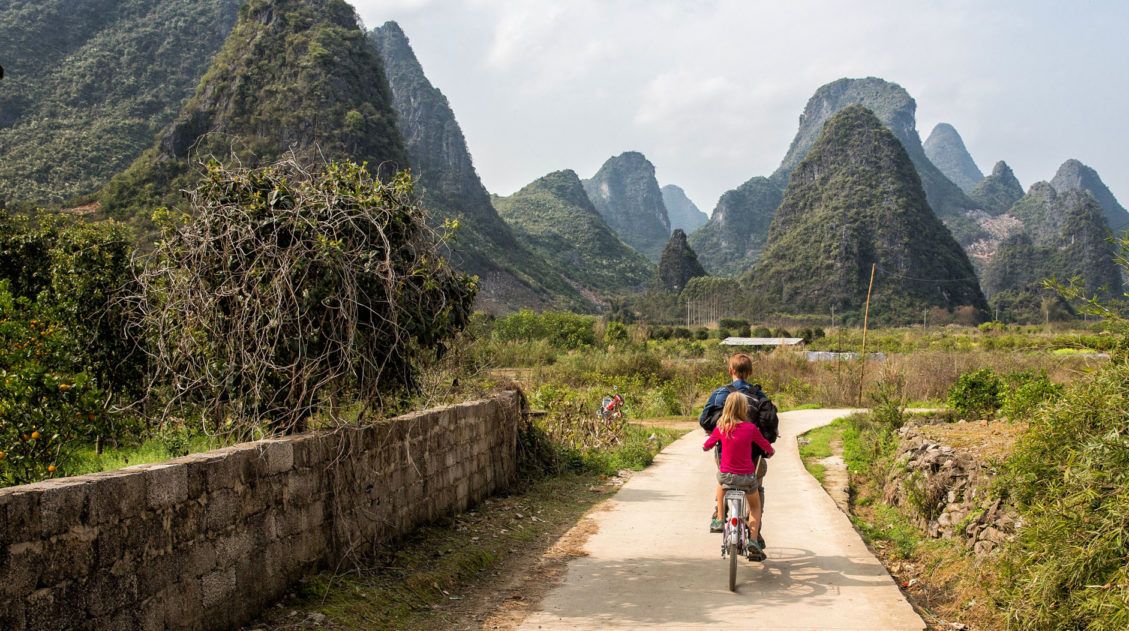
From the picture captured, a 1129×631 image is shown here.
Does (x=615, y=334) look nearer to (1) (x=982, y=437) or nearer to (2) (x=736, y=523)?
(1) (x=982, y=437)

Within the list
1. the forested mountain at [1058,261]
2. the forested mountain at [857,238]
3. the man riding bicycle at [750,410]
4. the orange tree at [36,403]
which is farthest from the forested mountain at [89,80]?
the forested mountain at [1058,261]

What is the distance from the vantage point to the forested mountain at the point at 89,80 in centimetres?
4844

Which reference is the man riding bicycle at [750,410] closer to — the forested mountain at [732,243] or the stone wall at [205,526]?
the stone wall at [205,526]

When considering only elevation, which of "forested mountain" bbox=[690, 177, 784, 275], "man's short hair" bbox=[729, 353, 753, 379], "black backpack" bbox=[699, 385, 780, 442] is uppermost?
"forested mountain" bbox=[690, 177, 784, 275]

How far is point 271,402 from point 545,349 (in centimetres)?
3119

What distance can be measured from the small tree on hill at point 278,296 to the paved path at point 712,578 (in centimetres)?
239

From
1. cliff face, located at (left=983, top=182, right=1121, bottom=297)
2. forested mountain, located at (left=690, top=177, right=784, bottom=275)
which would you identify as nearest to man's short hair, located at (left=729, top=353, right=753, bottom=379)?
cliff face, located at (left=983, top=182, right=1121, bottom=297)

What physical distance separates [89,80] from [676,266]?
265 ft

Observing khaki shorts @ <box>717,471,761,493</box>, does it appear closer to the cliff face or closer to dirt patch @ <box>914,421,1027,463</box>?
dirt patch @ <box>914,421,1027,463</box>

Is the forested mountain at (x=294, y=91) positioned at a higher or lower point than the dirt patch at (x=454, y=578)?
higher

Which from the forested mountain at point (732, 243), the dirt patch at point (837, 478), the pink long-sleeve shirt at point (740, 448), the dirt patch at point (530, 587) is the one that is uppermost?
the forested mountain at point (732, 243)

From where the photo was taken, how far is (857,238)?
112125mm

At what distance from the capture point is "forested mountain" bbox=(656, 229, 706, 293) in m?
124

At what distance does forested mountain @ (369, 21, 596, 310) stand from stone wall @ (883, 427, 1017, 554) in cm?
5533
